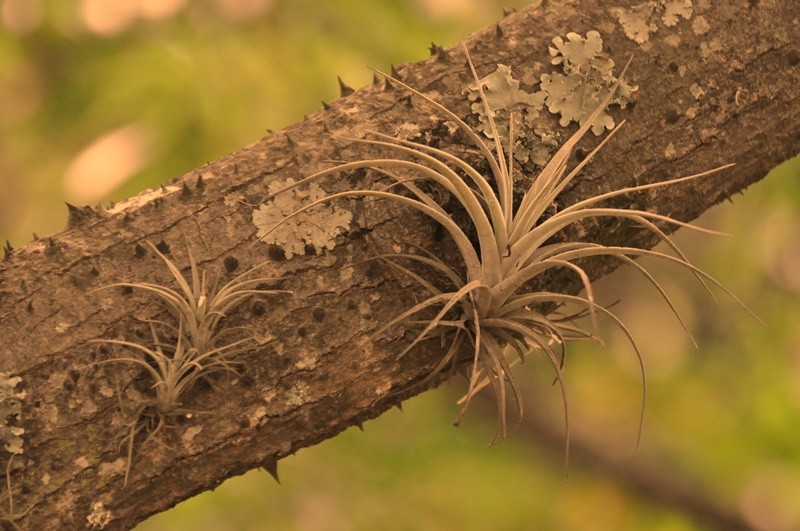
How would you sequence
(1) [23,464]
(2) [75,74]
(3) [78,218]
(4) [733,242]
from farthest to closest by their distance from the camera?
(4) [733,242] < (2) [75,74] < (3) [78,218] < (1) [23,464]

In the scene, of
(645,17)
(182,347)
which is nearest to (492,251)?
(182,347)

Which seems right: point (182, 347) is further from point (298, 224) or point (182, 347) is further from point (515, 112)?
point (515, 112)

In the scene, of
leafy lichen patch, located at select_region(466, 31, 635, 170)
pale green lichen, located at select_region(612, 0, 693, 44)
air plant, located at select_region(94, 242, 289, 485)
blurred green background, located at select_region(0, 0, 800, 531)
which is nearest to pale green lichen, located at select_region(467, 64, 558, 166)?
leafy lichen patch, located at select_region(466, 31, 635, 170)

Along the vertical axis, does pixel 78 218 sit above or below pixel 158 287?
above

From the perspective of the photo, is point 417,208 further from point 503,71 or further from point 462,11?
point 462,11

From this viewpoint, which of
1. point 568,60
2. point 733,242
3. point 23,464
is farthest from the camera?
point 733,242

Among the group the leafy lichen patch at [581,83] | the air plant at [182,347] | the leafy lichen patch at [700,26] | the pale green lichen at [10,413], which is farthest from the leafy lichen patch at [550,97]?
the pale green lichen at [10,413]

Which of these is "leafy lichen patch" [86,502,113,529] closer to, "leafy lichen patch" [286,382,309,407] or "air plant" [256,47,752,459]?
"leafy lichen patch" [286,382,309,407]

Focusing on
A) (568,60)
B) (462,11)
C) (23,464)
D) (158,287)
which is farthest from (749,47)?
(462,11)

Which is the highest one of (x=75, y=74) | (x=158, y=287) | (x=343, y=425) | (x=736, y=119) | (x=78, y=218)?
(x=75, y=74)
